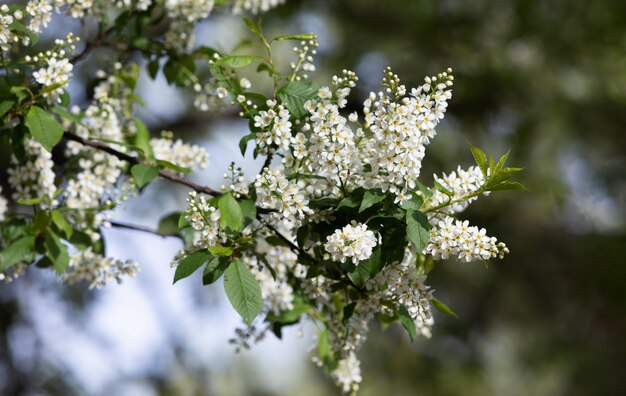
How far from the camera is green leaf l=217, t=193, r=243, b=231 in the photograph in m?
1.94

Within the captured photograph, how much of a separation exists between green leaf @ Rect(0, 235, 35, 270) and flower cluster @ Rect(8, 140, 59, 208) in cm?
13

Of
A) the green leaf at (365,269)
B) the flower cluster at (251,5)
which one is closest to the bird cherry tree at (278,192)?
the green leaf at (365,269)

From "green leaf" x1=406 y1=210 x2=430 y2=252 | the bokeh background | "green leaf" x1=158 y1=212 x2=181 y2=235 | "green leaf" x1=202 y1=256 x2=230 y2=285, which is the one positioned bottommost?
"green leaf" x1=202 y1=256 x2=230 y2=285

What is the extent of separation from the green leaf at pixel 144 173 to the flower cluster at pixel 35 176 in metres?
0.29

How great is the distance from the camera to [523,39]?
653cm

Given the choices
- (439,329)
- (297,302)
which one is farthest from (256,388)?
(297,302)

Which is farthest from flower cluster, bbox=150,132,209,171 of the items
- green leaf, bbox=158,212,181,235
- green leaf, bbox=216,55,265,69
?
green leaf, bbox=216,55,265,69

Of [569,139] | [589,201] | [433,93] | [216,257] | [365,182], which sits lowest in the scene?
[216,257]

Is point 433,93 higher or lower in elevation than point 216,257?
higher

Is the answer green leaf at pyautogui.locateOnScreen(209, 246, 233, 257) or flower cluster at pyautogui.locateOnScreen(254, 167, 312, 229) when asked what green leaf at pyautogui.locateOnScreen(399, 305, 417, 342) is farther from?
green leaf at pyautogui.locateOnScreen(209, 246, 233, 257)

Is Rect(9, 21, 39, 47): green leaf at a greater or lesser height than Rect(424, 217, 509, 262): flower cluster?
greater

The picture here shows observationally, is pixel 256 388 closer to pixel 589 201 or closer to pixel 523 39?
pixel 589 201

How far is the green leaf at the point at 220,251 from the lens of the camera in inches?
73.9

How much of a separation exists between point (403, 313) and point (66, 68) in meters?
1.14
